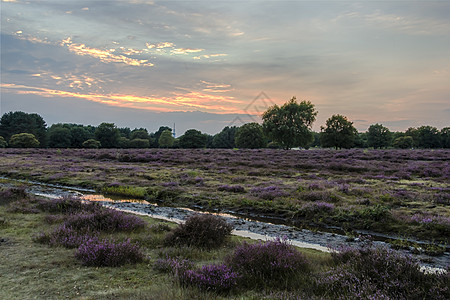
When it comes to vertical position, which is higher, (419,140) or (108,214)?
(419,140)

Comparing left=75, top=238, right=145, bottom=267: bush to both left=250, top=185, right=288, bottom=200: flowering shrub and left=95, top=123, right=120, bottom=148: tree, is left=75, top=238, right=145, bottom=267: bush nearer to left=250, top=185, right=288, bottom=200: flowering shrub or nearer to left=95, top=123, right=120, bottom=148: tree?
left=250, top=185, right=288, bottom=200: flowering shrub

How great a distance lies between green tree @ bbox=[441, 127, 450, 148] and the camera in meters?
97.8

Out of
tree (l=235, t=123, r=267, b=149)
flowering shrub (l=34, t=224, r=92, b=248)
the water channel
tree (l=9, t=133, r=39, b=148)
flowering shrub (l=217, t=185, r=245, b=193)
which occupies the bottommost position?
the water channel

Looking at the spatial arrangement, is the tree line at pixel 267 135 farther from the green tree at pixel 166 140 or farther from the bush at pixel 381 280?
the bush at pixel 381 280

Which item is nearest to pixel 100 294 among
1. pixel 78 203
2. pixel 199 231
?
pixel 199 231

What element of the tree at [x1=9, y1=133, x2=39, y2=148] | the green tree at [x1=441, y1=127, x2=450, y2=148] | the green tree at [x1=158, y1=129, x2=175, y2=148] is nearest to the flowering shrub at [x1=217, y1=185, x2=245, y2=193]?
the tree at [x1=9, y1=133, x2=39, y2=148]

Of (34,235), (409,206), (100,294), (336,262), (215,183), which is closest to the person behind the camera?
(100,294)

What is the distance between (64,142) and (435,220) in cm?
11811

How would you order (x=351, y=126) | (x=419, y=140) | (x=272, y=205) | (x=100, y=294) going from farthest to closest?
(x=419, y=140), (x=351, y=126), (x=272, y=205), (x=100, y=294)

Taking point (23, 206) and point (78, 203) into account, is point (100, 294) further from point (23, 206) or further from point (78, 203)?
point (23, 206)

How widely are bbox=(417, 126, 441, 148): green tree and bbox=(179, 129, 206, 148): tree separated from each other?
272 feet

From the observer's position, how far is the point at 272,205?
15.1 m

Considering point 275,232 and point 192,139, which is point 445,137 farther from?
point 275,232

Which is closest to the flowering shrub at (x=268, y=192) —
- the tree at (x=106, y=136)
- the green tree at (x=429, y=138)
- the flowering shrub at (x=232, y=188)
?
the flowering shrub at (x=232, y=188)
